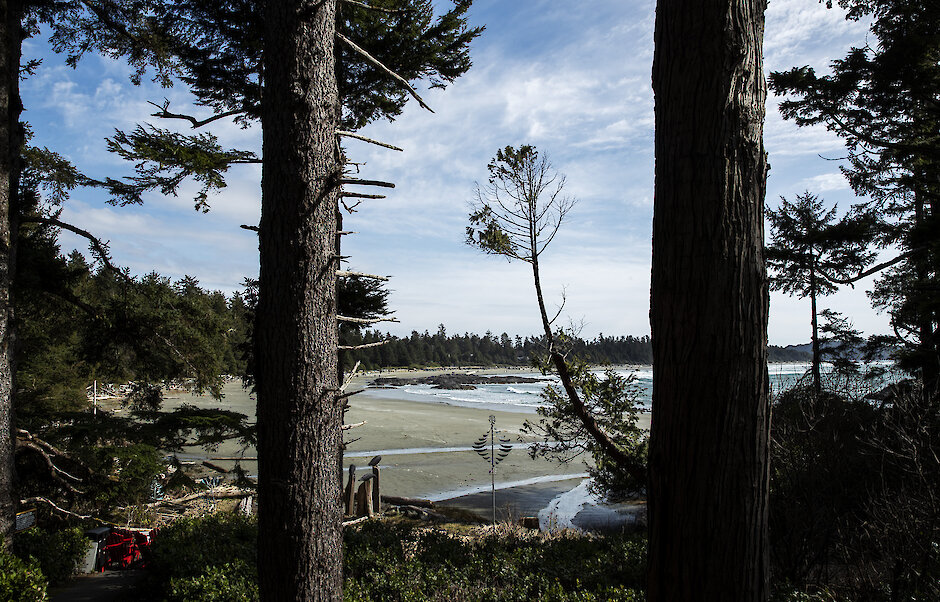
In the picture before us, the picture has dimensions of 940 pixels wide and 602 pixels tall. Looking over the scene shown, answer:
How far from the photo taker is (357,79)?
8656 mm

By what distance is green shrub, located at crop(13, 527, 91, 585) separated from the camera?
24.7 feet

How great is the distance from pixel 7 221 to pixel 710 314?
8.17 meters

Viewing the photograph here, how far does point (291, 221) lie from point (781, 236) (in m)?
17.9

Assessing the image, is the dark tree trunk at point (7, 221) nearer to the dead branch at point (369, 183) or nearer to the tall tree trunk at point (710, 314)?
the dead branch at point (369, 183)

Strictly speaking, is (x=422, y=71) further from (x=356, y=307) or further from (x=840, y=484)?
(x=840, y=484)

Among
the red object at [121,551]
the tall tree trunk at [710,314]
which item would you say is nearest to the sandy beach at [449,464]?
the red object at [121,551]

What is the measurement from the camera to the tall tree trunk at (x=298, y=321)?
3314mm

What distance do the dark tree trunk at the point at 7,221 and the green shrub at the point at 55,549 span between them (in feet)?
4.74

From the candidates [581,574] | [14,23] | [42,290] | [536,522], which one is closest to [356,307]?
[42,290]

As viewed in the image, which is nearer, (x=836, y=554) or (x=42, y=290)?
(x=836, y=554)

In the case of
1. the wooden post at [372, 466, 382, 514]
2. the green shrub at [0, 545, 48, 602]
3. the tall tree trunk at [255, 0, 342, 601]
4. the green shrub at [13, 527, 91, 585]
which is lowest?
the wooden post at [372, 466, 382, 514]

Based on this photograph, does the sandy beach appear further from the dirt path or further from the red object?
the dirt path

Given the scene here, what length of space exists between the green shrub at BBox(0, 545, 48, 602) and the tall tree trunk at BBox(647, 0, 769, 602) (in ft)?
21.4

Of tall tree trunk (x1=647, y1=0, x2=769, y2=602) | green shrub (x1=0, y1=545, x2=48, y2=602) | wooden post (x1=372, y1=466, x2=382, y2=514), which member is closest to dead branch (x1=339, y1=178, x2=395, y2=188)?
tall tree trunk (x1=647, y1=0, x2=769, y2=602)
